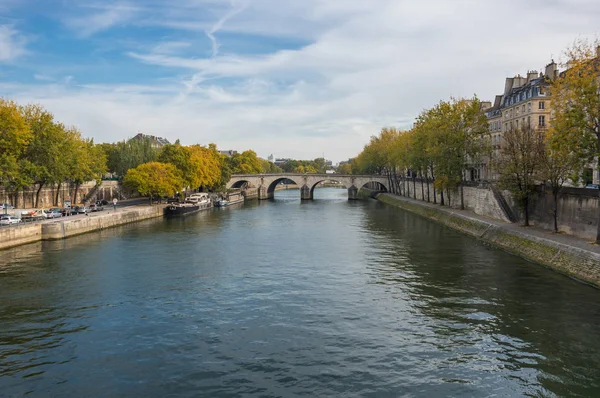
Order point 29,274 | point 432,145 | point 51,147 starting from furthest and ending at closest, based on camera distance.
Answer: point 432,145
point 51,147
point 29,274

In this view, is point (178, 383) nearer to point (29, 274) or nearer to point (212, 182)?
point (29, 274)

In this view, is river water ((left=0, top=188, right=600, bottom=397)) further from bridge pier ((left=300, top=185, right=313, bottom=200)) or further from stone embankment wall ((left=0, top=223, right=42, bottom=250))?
bridge pier ((left=300, top=185, right=313, bottom=200))

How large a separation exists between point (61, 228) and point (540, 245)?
5197 centimetres

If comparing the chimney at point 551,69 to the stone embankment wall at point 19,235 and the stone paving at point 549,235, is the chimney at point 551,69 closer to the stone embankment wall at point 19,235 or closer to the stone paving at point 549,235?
the stone paving at point 549,235

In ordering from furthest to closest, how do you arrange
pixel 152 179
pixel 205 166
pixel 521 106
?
1. pixel 205 166
2. pixel 152 179
3. pixel 521 106

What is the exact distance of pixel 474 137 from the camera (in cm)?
7450

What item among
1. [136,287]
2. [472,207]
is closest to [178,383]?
[136,287]

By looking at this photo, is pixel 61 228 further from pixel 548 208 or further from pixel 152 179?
pixel 548 208

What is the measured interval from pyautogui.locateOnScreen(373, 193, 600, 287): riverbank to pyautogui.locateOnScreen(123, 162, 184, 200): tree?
5285 cm

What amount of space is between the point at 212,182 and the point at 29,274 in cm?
9090

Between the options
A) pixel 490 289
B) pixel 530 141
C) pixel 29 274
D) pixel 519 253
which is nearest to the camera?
pixel 490 289

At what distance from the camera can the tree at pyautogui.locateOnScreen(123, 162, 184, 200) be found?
292 feet

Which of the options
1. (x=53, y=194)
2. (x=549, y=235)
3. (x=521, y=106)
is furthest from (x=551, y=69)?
(x=53, y=194)

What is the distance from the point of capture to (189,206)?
9562cm
